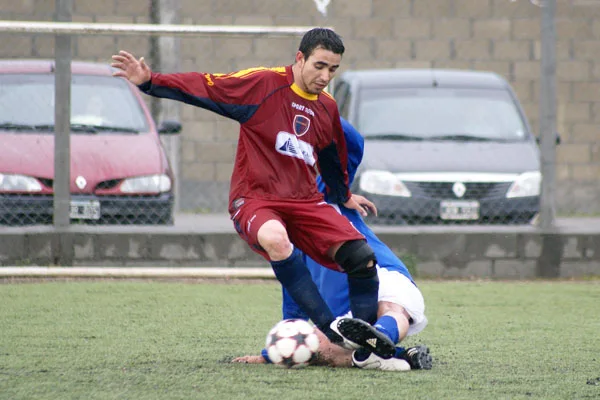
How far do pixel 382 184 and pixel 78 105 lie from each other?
242 cm

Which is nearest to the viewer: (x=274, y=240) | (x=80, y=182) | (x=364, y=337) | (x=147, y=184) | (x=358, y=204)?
(x=364, y=337)

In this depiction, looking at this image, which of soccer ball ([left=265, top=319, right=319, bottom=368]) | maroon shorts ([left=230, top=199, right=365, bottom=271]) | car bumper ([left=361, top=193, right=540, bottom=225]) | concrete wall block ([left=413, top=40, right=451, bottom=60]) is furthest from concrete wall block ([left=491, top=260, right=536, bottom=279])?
concrete wall block ([left=413, top=40, right=451, bottom=60])

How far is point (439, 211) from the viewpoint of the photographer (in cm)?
908

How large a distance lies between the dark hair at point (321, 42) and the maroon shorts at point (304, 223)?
27.4 inches

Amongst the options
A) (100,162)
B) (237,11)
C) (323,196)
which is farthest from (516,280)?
(237,11)

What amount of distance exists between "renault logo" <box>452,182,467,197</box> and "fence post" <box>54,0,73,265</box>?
2.98 metres

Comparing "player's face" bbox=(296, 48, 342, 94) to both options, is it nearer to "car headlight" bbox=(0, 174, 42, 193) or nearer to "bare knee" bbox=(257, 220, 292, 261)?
"bare knee" bbox=(257, 220, 292, 261)

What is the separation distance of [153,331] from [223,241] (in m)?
2.74

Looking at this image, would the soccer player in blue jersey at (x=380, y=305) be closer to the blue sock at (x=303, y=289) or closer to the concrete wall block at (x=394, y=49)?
the blue sock at (x=303, y=289)

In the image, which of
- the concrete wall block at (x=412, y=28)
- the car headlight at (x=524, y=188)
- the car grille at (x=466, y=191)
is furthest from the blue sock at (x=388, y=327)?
the concrete wall block at (x=412, y=28)

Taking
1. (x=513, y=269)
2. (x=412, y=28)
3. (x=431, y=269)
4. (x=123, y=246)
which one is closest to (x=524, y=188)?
(x=513, y=269)

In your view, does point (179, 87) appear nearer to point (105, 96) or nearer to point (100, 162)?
point (100, 162)

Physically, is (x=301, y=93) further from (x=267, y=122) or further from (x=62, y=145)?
(x=62, y=145)

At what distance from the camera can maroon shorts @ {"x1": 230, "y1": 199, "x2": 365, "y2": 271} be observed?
5090 millimetres
